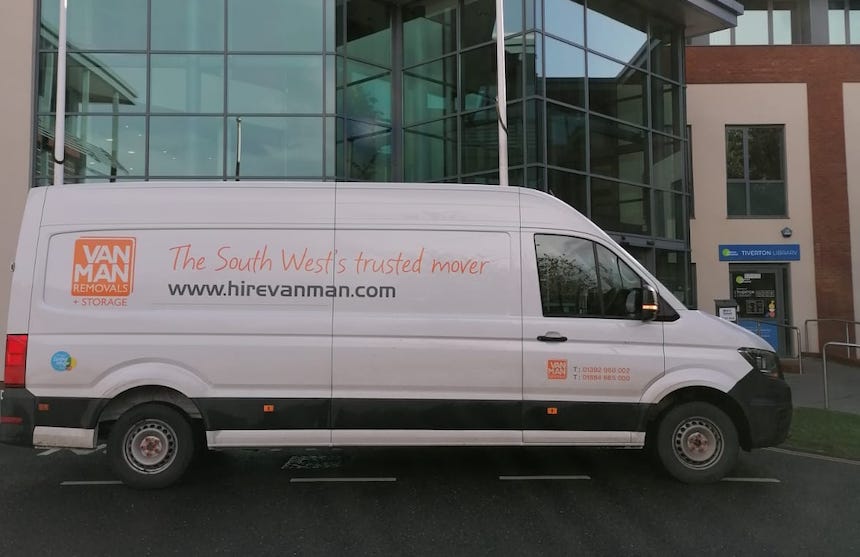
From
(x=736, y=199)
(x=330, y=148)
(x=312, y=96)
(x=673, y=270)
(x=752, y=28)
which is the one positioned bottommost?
(x=673, y=270)

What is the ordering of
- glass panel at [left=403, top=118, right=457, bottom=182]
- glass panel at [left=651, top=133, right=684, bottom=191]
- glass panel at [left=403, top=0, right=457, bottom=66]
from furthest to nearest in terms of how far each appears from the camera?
glass panel at [left=651, top=133, right=684, bottom=191] < glass panel at [left=403, top=0, right=457, bottom=66] < glass panel at [left=403, top=118, right=457, bottom=182]

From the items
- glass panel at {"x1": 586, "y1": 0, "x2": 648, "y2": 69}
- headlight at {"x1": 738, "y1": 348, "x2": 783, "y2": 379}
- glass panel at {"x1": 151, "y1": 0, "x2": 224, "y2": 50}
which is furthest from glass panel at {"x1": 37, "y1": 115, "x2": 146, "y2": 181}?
headlight at {"x1": 738, "y1": 348, "x2": 783, "y2": 379}

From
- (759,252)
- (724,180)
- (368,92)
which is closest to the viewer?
(368,92)

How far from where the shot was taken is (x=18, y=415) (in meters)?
5.39

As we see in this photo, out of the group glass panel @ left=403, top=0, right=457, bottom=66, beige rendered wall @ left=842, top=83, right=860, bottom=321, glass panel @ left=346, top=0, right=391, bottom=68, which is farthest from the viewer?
beige rendered wall @ left=842, top=83, right=860, bottom=321

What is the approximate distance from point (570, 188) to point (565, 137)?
1045 millimetres

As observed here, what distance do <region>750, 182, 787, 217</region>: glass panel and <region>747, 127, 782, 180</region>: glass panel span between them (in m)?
0.22

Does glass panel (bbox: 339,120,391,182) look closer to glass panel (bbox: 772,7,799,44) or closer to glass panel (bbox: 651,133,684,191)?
glass panel (bbox: 651,133,684,191)

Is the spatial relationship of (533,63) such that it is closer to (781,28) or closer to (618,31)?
(618,31)

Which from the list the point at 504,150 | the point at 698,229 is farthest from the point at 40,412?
the point at 698,229

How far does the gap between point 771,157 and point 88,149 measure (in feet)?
55.7

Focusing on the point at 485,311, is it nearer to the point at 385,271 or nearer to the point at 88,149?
the point at 385,271

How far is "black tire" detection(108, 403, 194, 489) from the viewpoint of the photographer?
5.44m

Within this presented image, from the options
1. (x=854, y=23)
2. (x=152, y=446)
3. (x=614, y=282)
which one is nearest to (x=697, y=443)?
(x=614, y=282)
